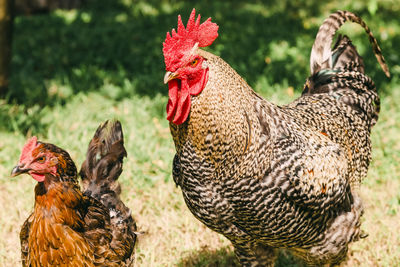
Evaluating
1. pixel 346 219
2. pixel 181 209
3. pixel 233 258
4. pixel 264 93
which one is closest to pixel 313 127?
pixel 346 219

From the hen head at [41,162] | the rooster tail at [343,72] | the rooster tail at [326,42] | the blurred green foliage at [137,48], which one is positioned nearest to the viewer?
the hen head at [41,162]

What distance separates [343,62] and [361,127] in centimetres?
74

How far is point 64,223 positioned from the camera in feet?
10.8

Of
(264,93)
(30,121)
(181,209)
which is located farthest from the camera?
(264,93)

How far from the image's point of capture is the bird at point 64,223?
126 inches

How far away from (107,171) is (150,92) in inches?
144

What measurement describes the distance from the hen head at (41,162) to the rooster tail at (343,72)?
2.45 meters

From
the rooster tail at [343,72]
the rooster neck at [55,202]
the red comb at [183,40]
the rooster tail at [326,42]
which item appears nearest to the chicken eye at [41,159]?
the rooster neck at [55,202]

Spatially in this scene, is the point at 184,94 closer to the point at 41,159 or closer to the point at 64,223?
the point at 41,159

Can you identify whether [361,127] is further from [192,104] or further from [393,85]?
[393,85]

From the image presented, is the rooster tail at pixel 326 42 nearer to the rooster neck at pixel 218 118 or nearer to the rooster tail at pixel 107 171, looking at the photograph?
the rooster neck at pixel 218 118

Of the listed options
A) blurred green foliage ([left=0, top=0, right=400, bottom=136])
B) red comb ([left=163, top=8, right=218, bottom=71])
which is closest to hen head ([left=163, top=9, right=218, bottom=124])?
red comb ([left=163, top=8, right=218, bottom=71])

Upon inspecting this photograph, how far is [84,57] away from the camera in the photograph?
29.2 feet

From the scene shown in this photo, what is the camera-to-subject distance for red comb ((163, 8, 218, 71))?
9.59ft
